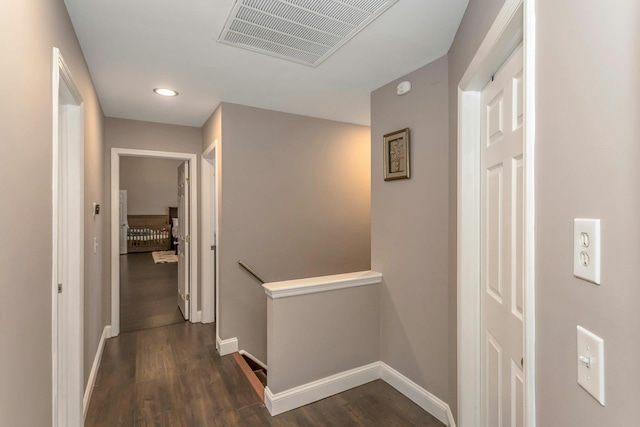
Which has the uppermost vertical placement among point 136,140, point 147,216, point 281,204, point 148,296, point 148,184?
point 148,184

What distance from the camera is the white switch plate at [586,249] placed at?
2.05 feet

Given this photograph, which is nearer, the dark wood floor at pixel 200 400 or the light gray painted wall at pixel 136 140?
the dark wood floor at pixel 200 400

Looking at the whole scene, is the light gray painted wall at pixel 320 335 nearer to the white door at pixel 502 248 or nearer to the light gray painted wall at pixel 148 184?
the white door at pixel 502 248

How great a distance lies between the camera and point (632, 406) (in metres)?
0.54

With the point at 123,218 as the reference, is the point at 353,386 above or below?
below

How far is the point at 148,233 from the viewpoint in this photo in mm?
10117

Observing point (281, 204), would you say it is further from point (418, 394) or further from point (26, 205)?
point (26, 205)

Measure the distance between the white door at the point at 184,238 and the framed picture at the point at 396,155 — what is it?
260 centimetres

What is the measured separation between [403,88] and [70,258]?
8.17 feet

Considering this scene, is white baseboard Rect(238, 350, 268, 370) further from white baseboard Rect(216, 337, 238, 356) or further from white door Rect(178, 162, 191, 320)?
white door Rect(178, 162, 191, 320)

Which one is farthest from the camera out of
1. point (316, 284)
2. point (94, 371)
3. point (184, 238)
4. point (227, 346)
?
point (184, 238)

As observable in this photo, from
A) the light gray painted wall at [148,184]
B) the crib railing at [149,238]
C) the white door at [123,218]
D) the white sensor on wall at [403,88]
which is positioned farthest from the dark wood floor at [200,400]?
the light gray painted wall at [148,184]

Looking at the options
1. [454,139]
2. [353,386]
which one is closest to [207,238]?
[353,386]

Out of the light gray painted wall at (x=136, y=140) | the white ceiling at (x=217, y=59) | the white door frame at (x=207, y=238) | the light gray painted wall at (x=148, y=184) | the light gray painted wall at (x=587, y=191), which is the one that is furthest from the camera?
the light gray painted wall at (x=148, y=184)
